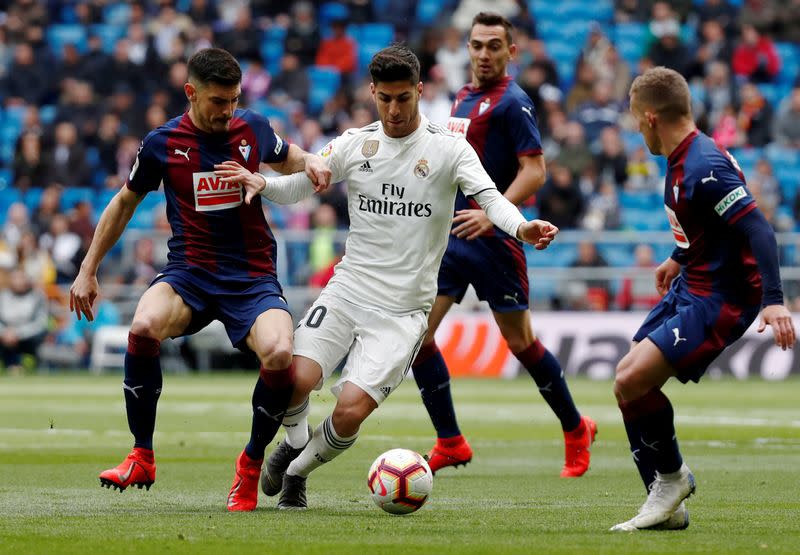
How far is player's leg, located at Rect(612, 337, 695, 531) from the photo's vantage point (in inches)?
256

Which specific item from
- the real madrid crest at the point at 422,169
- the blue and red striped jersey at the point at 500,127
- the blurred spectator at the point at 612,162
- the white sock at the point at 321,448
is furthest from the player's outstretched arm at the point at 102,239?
the blurred spectator at the point at 612,162

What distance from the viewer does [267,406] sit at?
730 cm

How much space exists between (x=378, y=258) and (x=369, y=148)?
1.92 feet

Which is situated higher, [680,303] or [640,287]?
[680,303]

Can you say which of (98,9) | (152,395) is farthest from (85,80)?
(152,395)

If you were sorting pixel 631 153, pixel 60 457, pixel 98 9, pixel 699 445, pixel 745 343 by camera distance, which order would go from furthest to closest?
pixel 98 9, pixel 631 153, pixel 745 343, pixel 699 445, pixel 60 457

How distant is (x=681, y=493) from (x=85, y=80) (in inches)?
804

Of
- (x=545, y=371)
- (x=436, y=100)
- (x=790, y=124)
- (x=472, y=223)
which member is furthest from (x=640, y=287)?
(x=472, y=223)

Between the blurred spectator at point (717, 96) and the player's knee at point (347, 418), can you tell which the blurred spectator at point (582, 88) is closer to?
the blurred spectator at point (717, 96)

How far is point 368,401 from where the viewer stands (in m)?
7.35

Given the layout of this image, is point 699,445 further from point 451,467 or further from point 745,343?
point 745,343

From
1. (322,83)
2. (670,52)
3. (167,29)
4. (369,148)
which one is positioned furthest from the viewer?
(322,83)

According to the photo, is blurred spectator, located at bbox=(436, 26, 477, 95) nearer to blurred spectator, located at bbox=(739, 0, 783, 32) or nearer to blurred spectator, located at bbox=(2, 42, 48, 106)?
blurred spectator, located at bbox=(739, 0, 783, 32)

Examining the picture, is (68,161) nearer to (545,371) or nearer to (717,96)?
(717,96)
